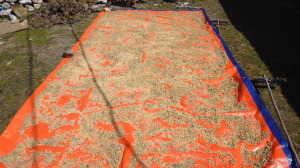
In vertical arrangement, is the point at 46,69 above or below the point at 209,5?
below

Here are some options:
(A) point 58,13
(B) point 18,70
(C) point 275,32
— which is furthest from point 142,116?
(A) point 58,13

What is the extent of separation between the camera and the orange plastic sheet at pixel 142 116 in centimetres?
205

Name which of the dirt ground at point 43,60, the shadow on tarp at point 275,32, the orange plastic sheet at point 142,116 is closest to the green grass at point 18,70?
the dirt ground at point 43,60

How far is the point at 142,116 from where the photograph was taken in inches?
96.4

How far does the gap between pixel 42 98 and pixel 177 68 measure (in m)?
2.05

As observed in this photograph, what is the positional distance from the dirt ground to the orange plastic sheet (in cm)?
32

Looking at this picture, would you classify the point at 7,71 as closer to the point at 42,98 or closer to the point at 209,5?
the point at 42,98

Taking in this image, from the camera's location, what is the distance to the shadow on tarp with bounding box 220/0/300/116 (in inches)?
124

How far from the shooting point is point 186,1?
6254mm

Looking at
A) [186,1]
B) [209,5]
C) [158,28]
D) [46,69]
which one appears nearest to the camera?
[46,69]

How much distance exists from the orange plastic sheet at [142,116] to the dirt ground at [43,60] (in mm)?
318

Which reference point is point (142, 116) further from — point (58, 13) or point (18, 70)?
point (58, 13)

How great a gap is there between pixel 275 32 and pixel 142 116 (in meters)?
3.67

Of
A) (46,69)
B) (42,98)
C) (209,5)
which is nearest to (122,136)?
(42,98)
